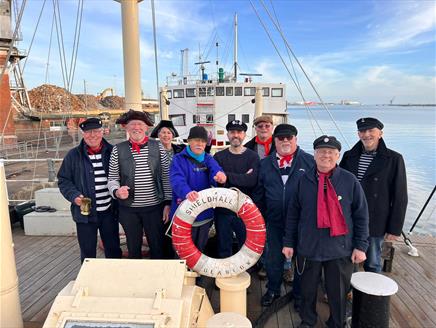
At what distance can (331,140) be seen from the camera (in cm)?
212

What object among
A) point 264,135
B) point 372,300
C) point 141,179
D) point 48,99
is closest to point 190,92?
point 264,135

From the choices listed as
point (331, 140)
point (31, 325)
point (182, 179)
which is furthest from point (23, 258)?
point (331, 140)

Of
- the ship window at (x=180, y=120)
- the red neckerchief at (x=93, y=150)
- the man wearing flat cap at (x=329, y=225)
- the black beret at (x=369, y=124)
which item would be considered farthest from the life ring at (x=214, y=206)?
the ship window at (x=180, y=120)

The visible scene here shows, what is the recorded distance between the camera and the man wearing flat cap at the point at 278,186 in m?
2.52

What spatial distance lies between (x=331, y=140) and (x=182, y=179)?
3.68 ft

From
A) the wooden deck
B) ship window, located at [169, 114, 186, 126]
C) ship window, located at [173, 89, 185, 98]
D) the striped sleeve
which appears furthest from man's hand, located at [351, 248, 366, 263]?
ship window, located at [173, 89, 185, 98]

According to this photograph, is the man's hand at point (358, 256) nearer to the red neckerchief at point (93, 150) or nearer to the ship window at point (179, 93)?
the red neckerchief at point (93, 150)

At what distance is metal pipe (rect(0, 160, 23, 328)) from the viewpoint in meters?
2.05

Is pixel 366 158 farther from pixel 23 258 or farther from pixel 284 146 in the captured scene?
pixel 23 258

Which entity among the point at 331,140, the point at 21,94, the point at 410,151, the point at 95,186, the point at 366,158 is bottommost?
the point at 410,151

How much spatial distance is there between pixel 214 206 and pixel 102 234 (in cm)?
112

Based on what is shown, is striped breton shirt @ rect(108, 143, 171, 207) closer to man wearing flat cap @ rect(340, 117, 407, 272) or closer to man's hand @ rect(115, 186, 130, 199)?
man's hand @ rect(115, 186, 130, 199)

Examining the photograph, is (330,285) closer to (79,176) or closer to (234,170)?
(234,170)

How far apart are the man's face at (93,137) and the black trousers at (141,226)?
0.57 metres
